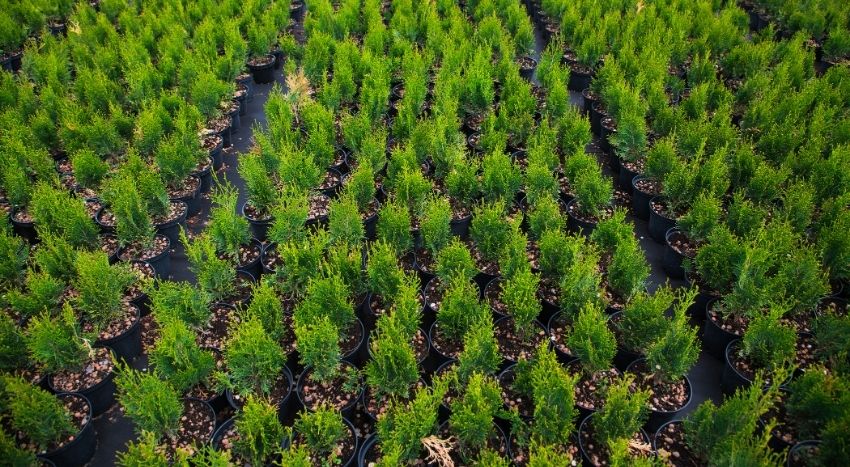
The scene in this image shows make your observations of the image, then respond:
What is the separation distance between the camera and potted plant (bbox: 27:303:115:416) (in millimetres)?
5035

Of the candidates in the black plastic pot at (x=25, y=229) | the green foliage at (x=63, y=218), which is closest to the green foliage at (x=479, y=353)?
the green foliage at (x=63, y=218)

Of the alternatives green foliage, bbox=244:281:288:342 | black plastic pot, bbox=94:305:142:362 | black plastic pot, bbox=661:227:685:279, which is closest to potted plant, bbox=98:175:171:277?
black plastic pot, bbox=94:305:142:362

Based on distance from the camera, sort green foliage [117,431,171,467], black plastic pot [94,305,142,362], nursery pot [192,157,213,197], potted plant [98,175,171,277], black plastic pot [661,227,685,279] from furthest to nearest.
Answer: nursery pot [192,157,213,197] → black plastic pot [661,227,685,279] → potted plant [98,175,171,277] → black plastic pot [94,305,142,362] → green foliage [117,431,171,467]

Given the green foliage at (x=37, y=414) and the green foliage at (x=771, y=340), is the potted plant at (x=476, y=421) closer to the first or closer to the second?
the green foliage at (x=771, y=340)

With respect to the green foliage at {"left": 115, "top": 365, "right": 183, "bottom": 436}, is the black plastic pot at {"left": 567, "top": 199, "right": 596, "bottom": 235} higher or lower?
lower

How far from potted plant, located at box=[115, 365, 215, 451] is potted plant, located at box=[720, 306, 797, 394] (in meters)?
4.68

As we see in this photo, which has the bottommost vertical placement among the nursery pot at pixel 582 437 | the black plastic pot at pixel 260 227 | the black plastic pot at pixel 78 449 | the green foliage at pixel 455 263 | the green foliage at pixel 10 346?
the black plastic pot at pixel 78 449

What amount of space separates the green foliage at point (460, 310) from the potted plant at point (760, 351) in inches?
92.4

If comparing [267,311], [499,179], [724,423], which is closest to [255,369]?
[267,311]

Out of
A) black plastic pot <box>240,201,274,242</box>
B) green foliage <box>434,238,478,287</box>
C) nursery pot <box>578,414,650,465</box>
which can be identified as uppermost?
green foliage <box>434,238,478,287</box>

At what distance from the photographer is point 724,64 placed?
9984mm

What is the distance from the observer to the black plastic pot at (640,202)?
7668mm

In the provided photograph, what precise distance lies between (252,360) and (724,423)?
3719 mm

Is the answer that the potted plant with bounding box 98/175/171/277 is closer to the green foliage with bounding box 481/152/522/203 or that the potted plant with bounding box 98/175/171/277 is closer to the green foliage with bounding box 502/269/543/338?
the green foliage with bounding box 481/152/522/203
